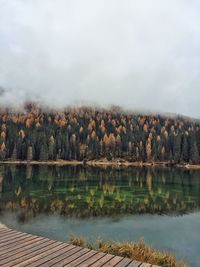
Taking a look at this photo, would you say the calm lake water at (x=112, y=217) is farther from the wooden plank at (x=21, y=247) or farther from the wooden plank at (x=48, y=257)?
the wooden plank at (x=21, y=247)

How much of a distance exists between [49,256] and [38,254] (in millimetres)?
648

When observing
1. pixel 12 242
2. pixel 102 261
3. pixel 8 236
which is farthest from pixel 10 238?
pixel 102 261

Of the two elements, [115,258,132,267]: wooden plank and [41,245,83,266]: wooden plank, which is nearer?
[41,245,83,266]: wooden plank

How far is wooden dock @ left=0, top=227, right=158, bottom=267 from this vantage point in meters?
15.7

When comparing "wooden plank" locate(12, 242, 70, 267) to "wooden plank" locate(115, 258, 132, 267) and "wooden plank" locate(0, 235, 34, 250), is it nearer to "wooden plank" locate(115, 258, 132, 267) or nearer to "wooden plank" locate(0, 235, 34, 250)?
"wooden plank" locate(0, 235, 34, 250)

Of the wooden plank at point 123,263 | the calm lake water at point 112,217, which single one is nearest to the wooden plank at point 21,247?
the wooden plank at point 123,263

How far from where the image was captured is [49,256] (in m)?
16.8

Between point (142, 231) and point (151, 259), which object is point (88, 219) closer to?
point (142, 231)

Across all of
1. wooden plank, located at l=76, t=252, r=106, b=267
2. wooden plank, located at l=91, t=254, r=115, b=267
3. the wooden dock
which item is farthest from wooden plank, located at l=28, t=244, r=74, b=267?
wooden plank, located at l=91, t=254, r=115, b=267

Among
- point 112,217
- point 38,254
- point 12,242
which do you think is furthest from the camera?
point 112,217

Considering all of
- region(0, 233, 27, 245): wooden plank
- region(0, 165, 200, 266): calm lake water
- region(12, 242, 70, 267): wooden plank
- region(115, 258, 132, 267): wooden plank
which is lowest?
region(0, 165, 200, 266): calm lake water

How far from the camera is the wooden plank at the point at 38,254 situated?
50.9 feet

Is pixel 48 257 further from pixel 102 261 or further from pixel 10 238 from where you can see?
pixel 10 238

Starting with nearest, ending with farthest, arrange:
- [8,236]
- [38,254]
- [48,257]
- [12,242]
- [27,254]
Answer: [48,257] < [27,254] < [38,254] < [12,242] < [8,236]
